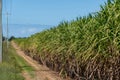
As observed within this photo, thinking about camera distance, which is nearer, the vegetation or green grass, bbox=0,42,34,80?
the vegetation

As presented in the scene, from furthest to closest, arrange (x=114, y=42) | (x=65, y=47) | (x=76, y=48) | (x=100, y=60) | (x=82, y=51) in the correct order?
1. (x=65, y=47)
2. (x=76, y=48)
3. (x=82, y=51)
4. (x=100, y=60)
5. (x=114, y=42)

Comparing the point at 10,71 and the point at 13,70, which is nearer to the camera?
the point at 10,71

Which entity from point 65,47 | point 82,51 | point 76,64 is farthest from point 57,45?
point 82,51

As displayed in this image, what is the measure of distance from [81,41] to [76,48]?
0.63 meters

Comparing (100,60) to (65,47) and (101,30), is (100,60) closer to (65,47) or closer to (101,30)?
(101,30)

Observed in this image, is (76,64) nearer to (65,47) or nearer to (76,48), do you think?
(76,48)

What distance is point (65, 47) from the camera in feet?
71.9

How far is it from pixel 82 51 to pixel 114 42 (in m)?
3.69

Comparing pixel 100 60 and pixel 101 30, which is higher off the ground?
pixel 101 30

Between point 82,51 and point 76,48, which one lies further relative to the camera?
point 76,48

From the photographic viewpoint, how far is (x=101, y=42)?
14.2 meters

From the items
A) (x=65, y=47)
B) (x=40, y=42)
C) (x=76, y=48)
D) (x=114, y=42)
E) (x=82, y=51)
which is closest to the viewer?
(x=114, y=42)

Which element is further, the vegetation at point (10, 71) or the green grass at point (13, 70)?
the green grass at point (13, 70)

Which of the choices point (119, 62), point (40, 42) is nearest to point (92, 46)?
point (119, 62)
